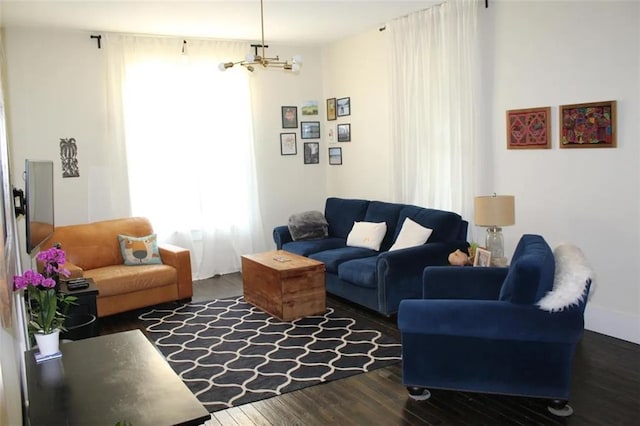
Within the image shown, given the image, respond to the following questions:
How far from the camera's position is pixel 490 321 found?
3010 mm

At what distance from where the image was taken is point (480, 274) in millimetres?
3732

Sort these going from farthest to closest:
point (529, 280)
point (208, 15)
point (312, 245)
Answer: point (312, 245)
point (208, 15)
point (529, 280)

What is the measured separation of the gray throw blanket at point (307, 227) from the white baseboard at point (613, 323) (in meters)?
2.95

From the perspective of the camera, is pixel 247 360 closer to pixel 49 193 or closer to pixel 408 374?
pixel 408 374

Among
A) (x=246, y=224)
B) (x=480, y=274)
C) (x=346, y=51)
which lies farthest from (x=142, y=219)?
(x=480, y=274)

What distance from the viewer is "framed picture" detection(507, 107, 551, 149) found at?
4500 mm

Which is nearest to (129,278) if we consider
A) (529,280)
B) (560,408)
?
(529,280)

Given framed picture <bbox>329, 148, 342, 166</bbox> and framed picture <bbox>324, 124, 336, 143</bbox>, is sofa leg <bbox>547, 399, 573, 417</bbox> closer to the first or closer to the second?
framed picture <bbox>329, 148, 342, 166</bbox>

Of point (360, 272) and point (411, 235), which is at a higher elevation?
point (411, 235)

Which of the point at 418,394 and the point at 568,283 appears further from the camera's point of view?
the point at 418,394

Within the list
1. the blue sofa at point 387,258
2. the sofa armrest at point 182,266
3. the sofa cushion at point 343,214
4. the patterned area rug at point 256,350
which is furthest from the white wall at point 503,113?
the patterned area rug at point 256,350

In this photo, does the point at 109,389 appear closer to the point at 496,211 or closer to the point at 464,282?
the point at 464,282

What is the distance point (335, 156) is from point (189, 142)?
192 cm

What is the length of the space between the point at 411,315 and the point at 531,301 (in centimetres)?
64
